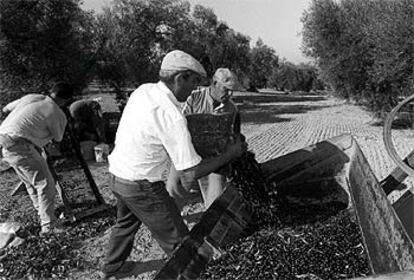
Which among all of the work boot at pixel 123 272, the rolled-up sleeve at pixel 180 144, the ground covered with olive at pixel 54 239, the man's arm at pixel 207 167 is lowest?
the ground covered with olive at pixel 54 239

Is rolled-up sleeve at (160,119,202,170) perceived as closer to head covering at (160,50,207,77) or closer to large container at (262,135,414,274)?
head covering at (160,50,207,77)

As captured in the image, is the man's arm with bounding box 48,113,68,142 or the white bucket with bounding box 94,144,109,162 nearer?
the man's arm with bounding box 48,113,68,142

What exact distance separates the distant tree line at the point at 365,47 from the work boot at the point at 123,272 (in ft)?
29.3

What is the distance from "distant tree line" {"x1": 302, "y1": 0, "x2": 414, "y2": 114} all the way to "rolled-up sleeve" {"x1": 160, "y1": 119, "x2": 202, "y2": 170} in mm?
9040

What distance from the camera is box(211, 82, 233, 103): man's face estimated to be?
360 cm

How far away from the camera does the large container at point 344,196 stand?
2.17m

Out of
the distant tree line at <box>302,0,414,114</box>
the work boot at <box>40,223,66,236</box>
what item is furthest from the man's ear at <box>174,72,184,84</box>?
the distant tree line at <box>302,0,414,114</box>

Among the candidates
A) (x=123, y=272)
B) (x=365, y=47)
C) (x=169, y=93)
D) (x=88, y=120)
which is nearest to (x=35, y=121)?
(x=123, y=272)

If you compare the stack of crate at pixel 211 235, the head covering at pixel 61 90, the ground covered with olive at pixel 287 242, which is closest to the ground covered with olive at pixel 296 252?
the ground covered with olive at pixel 287 242

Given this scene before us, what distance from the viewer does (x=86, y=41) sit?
11961mm

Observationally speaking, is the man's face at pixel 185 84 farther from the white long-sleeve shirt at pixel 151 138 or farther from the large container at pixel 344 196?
the large container at pixel 344 196

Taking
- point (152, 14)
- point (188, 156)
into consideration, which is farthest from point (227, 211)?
point (152, 14)

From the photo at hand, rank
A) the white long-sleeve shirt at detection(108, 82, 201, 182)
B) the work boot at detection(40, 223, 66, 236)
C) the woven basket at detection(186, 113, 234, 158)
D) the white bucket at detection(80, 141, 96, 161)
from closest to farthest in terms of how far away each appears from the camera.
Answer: the white long-sleeve shirt at detection(108, 82, 201, 182) < the woven basket at detection(186, 113, 234, 158) < the work boot at detection(40, 223, 66, 236) < the white bucket at detection(80, 141, 96, 161)

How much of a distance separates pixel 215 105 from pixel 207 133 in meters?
0.47
